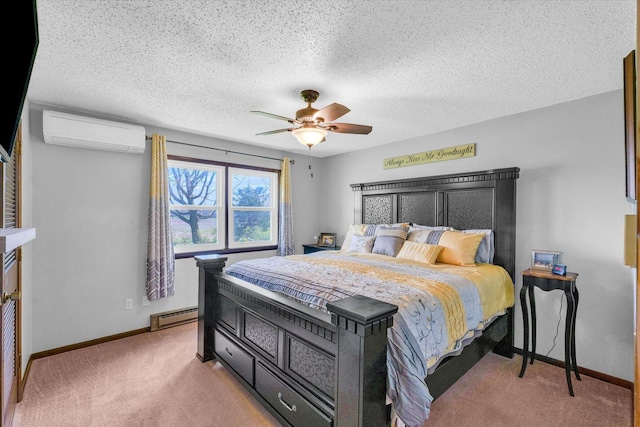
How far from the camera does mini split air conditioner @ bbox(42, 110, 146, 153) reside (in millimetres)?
2779

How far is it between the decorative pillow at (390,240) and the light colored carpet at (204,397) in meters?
1.35

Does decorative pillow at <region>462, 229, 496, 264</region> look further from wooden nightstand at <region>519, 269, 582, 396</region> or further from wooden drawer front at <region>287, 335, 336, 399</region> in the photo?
wooden drawer front at <region>287, 335, 336, 399</region>

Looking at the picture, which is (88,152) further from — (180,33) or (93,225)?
(180,33)

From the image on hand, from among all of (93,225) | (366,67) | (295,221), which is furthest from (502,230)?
(93,225)

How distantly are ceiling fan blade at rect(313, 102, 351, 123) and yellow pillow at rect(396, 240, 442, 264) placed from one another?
5.42 feet

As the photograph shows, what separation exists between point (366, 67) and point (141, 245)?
10.2 feet

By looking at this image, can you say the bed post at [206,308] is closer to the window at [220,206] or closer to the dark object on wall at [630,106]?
the window at [220,206]

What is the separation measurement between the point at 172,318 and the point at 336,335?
2881mm

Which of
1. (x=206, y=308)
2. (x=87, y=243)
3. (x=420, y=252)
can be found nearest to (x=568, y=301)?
(x=420, y=252)

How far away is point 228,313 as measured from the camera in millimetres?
2518

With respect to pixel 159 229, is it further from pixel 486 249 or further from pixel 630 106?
pixel 630 106

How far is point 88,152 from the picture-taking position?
3121mm

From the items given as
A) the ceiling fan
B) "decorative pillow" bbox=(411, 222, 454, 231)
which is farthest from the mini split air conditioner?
"decorative pillow" bbox=(411, 222, 454, 231)

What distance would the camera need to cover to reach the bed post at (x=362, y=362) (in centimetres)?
133
